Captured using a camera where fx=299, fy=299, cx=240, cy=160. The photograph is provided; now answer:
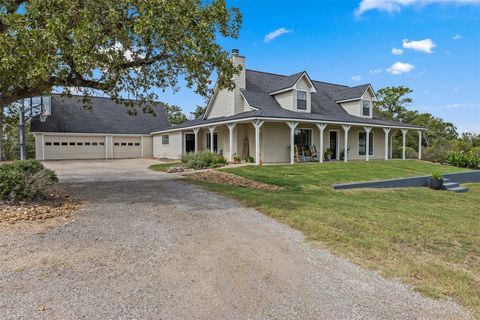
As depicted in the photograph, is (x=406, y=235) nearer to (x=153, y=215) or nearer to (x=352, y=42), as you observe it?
(x=153, y=215)

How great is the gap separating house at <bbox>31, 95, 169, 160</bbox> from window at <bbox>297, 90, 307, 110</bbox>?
1275 centimetres

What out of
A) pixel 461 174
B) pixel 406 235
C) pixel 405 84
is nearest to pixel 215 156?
pixel 406 235

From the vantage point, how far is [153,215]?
626 cm

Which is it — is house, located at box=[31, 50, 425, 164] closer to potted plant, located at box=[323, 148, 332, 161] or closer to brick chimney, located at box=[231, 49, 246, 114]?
brick chimney, located at box=[231, 49, 246, 114]

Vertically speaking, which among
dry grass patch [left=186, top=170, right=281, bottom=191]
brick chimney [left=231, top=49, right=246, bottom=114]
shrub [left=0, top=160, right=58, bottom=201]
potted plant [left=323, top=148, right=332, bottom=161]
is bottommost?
dry grass patch [left=186, top=170, right=281, bottom=191]

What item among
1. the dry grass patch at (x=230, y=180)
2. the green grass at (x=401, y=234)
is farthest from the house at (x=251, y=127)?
the green grass at (x=401, y=234)

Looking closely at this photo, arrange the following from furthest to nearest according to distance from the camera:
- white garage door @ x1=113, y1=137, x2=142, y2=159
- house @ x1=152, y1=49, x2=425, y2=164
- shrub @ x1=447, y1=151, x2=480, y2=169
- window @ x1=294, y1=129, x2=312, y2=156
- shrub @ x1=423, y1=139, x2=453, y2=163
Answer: white garage door @ x1=113, y1=137, x2=142, y2=159 → shrub @ x1=423, y1=139, x2=453, y2=163 → shrub @ x1=447, y1=151, x2=480, y2=169 → window @ x1=294, y1=129, x2=312, y2=156 → house @ x1=152, y1=49, x2=425, y2=164

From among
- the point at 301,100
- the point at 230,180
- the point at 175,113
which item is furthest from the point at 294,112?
the point at 175,113

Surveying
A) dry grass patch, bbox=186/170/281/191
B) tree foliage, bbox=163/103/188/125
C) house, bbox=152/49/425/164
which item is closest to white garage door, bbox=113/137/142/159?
house, bbox=152/49/425/164

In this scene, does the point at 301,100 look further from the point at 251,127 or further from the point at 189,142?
the point at 189,142

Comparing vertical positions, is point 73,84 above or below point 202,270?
above

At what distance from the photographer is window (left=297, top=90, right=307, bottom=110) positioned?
19609 mm

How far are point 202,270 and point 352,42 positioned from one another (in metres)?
19.6

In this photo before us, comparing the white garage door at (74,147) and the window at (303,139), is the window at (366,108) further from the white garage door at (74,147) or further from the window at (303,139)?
the white garage door at (74,147)
